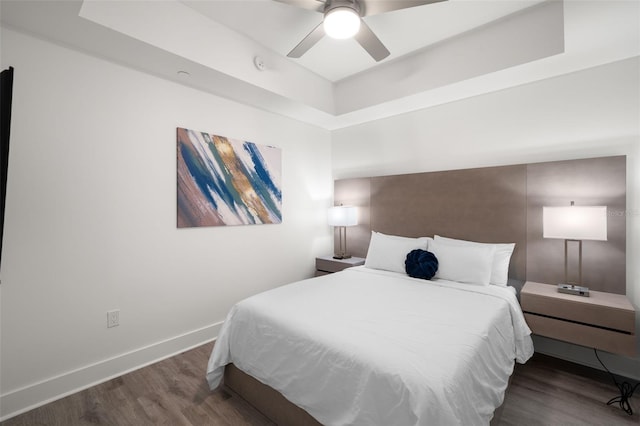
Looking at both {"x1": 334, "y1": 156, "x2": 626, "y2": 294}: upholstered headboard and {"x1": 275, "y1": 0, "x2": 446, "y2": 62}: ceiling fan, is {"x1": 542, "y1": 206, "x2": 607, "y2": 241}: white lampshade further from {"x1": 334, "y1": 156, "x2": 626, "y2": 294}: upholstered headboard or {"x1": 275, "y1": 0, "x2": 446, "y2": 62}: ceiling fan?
{"x1": 275, "y1": 0, "x2": 446, "y2": 62}: ceiling fan

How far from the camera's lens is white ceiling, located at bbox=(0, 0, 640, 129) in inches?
75.8

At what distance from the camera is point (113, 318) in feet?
7.45

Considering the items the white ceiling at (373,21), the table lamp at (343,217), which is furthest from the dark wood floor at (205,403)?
the white ceiling at (373,21)

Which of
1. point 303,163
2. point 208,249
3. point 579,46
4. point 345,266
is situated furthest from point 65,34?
point 579,46

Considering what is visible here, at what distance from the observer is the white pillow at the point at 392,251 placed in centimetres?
297

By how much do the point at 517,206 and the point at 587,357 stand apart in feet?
4.37

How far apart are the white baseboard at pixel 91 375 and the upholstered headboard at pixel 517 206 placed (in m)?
2.46

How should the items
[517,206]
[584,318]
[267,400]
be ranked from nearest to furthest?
[267,400] < [584,318] < [517,206]

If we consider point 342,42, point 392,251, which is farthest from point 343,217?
point 342,42

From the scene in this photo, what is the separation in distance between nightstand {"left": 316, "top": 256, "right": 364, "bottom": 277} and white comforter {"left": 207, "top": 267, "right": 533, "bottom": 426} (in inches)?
44.4

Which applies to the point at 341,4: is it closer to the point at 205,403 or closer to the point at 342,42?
the point at 342,42

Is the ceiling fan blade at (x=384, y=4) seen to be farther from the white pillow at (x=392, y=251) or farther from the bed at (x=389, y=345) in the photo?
the white pillow at (x=392, y=251)

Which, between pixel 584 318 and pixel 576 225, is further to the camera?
pixel 576 225

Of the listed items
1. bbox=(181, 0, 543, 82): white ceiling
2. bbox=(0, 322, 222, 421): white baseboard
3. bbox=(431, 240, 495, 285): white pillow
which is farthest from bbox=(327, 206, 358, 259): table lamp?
bbox=(0, 322, 222, 421): white baseboard
